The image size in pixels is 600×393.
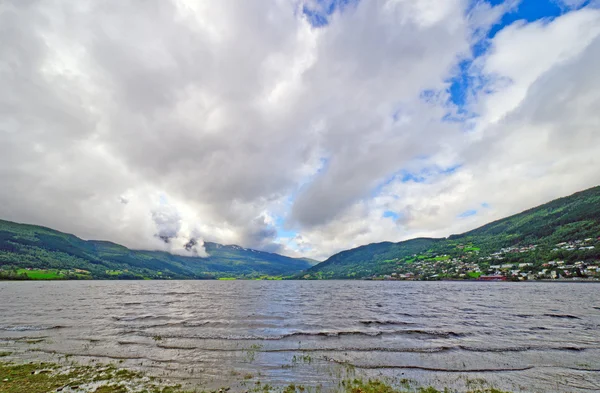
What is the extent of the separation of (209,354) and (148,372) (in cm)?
636

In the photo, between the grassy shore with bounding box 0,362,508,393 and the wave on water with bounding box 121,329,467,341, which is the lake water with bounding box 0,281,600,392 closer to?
the wave on water with bounding box 121,329,467,341

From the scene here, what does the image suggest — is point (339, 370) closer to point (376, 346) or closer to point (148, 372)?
point (376, 346)

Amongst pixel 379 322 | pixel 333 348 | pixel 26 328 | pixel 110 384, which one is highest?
pixel 379 322

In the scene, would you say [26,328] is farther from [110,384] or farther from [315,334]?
[315,334]

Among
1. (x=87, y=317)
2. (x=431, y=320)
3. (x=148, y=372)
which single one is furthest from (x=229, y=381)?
(x=87, y=317)

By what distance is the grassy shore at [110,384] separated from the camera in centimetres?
1758

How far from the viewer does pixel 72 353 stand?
2650cm

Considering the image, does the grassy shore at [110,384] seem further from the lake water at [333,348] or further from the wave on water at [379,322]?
the wave on water at [379,322]

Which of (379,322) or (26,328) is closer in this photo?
(26,328)

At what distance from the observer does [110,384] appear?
61.4 feet

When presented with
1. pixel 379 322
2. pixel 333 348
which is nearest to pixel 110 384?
pixel 333 348

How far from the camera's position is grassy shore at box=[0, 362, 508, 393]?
1758cm

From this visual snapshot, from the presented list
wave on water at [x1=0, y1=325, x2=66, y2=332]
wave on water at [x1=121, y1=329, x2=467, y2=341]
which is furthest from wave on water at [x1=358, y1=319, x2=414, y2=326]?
wave on water at [x1=0, y1=325, x2=66, y2=332]

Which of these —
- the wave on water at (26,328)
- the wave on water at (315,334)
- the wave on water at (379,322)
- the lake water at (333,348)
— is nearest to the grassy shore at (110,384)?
the lake water at (333,348)
